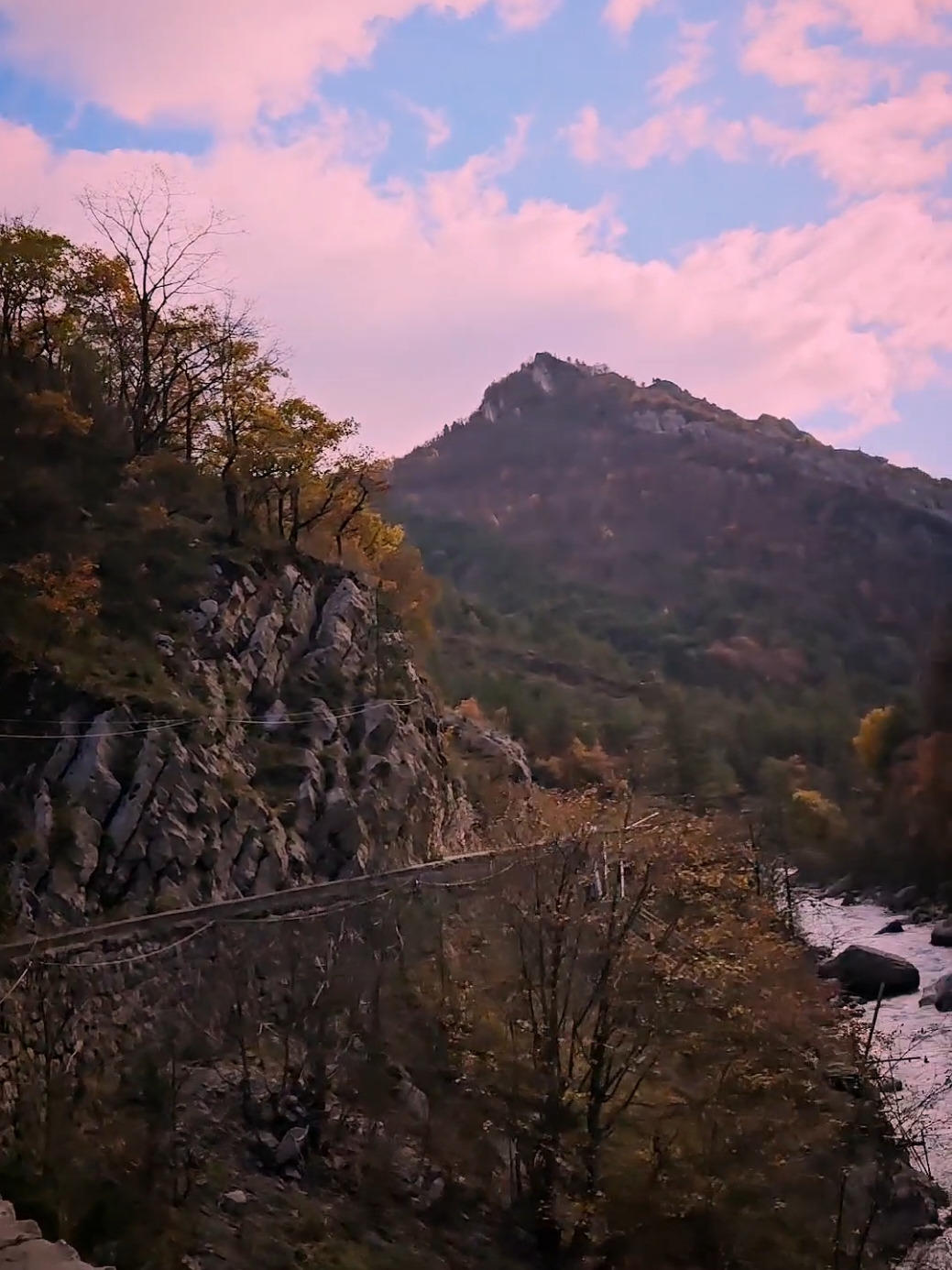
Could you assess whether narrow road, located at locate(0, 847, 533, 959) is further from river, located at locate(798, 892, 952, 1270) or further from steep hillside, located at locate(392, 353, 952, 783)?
steep hillside, located at locate(392, 353, 952, 783)

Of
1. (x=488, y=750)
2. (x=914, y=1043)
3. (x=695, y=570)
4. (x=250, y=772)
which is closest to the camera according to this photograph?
(x=250, y=772)

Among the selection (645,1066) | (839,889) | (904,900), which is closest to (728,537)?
(839,889)

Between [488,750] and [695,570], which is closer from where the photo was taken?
[488,750]

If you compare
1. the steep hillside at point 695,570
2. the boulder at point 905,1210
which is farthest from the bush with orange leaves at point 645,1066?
the steep hillside at point 695,570

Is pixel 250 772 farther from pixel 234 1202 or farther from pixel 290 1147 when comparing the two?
pixel 234 1202

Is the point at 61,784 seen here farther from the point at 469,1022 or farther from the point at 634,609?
the point at 634,609

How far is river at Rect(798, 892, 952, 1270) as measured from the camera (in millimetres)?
17669

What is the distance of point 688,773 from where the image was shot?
54.1m

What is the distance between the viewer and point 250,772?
2091 centimetres

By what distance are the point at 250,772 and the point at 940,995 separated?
66.0 feet

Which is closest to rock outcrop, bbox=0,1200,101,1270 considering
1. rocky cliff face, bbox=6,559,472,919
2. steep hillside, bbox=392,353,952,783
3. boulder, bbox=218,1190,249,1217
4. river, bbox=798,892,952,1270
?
boulder, bbox=218,1190,249,1217

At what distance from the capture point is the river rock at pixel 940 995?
94.0 feet

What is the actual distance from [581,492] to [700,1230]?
574 ft

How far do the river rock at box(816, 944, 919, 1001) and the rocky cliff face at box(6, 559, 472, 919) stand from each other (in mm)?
11833
